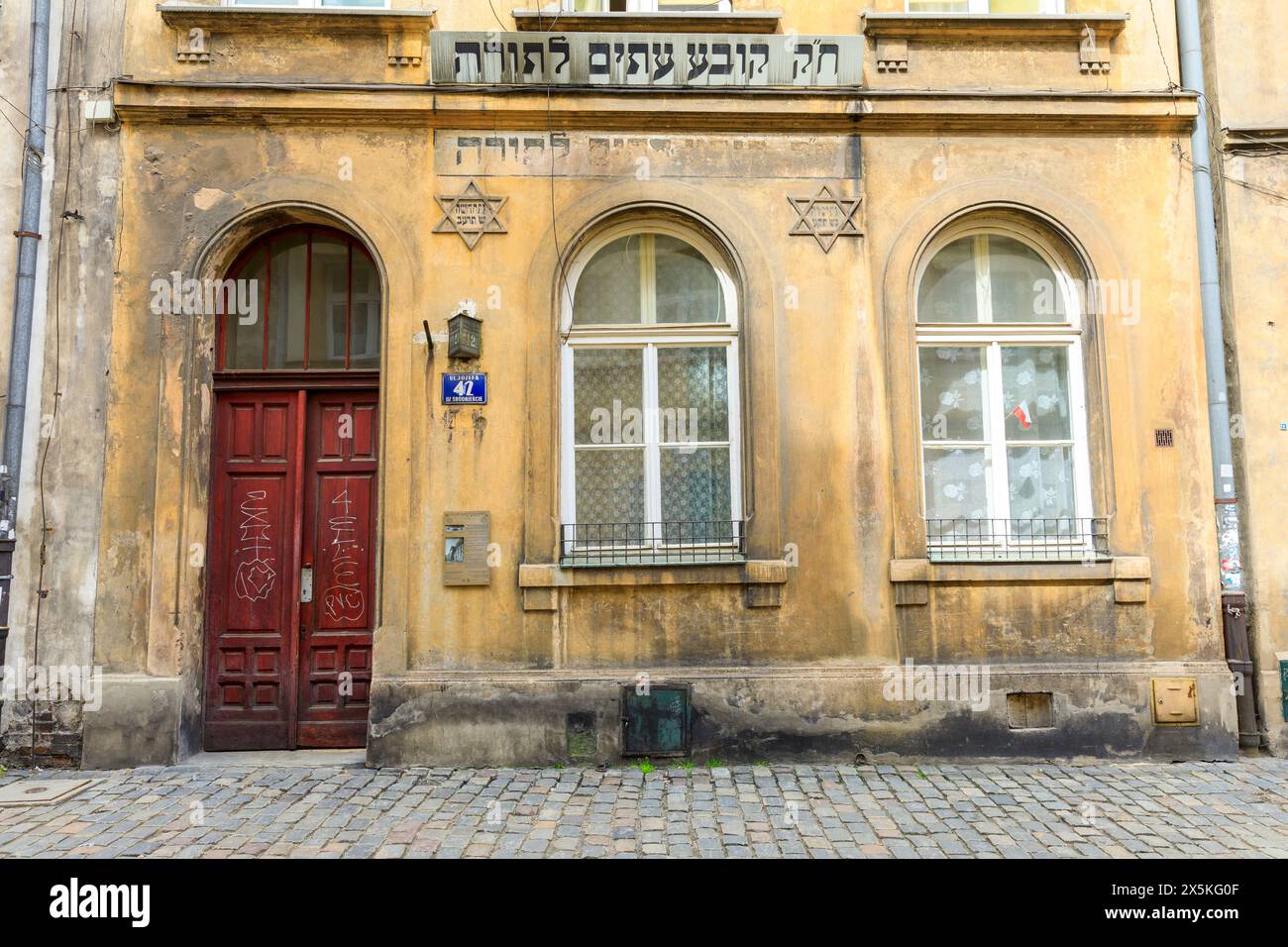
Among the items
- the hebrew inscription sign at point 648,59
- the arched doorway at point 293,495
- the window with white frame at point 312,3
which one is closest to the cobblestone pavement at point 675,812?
the arched doorway at point 293,495

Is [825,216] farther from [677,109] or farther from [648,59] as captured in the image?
[648,59]

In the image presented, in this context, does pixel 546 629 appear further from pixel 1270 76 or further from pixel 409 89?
pixel 1270 76

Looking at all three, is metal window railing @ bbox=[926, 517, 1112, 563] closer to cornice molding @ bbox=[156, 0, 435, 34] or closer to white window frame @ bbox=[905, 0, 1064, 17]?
white window frame @ bbox=[905, 0, 1064, 17]

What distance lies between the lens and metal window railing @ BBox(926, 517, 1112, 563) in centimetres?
652

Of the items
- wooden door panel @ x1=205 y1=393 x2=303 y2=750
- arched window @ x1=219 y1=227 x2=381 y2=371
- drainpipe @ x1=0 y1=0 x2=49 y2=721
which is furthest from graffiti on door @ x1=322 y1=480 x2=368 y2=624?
drainpipe @ x1=0 y1=0 x2=49 y2=721

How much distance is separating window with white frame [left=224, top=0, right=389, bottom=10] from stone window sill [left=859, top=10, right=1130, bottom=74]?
13.2 feet

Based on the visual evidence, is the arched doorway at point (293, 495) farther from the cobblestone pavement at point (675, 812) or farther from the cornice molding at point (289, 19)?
the cornice molding at point (289, 19)

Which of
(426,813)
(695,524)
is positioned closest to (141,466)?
(426,813)

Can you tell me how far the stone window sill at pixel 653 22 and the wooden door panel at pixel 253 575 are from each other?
3.65 meters

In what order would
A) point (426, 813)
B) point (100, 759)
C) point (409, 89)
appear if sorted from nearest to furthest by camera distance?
point (426, 813)
point (100, 759)
point (409, 89)

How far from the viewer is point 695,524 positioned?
652cm

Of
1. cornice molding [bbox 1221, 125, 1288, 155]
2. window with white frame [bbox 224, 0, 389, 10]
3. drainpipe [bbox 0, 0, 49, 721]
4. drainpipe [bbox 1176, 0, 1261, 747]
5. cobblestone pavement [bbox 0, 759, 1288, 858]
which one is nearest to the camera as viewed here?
cobblestone pavement [bbox 0, 759, 1288, 858]

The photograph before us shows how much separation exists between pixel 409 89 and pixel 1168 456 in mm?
6679

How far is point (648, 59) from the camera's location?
21.5 ft
